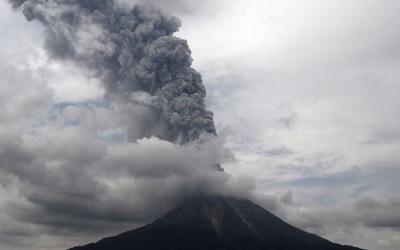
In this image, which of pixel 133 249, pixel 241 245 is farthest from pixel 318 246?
pixel 133 249

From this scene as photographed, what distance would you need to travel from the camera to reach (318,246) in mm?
194875

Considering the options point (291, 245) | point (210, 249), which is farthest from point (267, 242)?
point (210, 249)

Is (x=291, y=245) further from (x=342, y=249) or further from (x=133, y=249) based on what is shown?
(x=133, y=249)

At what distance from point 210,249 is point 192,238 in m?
11.9

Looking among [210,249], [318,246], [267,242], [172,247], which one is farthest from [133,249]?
[318,246]

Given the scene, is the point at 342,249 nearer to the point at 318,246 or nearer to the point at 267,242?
the point at 318,246

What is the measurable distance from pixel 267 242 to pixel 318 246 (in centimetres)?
1747

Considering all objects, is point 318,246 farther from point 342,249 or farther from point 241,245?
point 241,245

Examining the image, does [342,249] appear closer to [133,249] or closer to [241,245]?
[241,245]

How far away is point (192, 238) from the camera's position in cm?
19950

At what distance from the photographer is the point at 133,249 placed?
196 m

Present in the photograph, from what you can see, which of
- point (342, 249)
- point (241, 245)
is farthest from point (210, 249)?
point (342, 249)

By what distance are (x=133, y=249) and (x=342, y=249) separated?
7275cm

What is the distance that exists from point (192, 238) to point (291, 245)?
34436 millimetres
